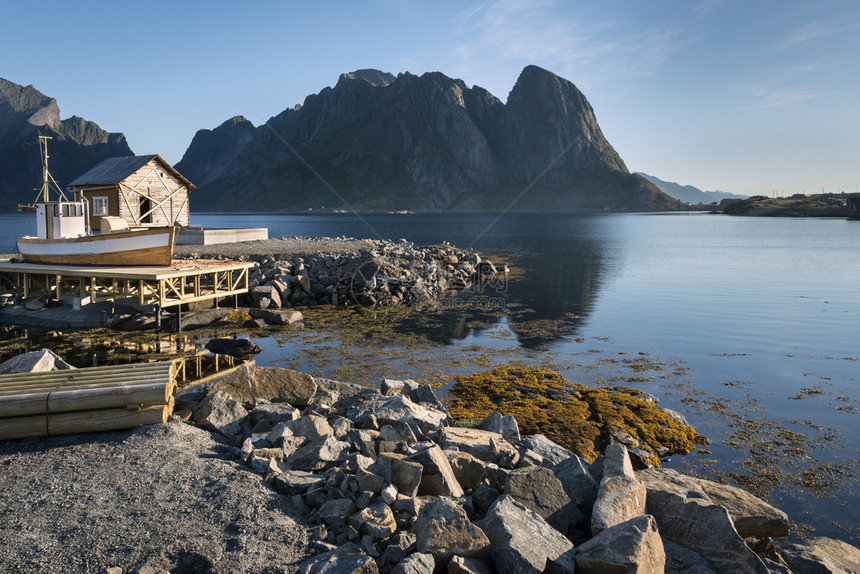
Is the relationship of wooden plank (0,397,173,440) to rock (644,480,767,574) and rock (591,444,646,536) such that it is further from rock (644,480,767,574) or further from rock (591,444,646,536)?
rock (644,480,767,574)

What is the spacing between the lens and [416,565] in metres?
5.82

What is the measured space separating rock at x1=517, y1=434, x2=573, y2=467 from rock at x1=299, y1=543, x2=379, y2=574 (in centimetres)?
486

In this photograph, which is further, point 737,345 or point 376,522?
point 737,345

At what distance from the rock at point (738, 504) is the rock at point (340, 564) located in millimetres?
4495

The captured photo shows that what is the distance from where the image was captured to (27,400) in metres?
8.07

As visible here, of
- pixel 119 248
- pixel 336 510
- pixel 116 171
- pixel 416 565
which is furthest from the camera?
pixel 116 171

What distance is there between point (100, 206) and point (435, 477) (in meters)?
30.8

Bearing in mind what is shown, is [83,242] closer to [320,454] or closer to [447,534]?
[320,454]

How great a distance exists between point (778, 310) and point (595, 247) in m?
48.5

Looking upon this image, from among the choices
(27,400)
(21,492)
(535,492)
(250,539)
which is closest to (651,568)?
(535,492)

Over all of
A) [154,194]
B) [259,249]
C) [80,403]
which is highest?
[154,194]

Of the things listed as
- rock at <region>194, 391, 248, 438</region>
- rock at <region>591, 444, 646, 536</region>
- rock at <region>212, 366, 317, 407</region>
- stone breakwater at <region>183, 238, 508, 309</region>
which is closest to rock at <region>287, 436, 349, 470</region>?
rock at <region>194, 391, 248, 438</region>

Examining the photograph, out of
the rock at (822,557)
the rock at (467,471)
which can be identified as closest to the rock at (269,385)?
the rock at (467,471)

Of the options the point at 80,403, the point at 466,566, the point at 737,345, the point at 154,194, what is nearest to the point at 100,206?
the point at 154,194
